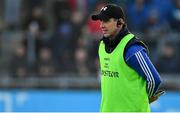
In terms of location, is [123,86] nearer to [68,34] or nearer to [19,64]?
[19,64]

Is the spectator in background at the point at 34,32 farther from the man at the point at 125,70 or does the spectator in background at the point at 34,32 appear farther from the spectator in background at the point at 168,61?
the man at the point at 125,70

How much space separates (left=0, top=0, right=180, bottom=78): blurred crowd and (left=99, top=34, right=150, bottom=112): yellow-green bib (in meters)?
6.96

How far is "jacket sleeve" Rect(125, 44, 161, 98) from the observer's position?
18.2ft

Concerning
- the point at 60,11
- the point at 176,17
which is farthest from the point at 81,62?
the point at 176,17

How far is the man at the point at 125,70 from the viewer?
5566 mm

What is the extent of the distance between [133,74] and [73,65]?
7.26m

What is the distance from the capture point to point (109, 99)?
5.73m

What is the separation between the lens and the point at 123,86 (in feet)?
18.5

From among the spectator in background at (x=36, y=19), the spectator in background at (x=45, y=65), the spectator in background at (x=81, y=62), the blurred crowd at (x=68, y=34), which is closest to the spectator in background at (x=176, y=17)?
the blurred crowd at (x=68, y=34)

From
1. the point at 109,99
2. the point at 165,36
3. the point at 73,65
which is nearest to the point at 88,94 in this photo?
the point at 73,65

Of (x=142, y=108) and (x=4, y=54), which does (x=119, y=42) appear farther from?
(x=4, y=54)

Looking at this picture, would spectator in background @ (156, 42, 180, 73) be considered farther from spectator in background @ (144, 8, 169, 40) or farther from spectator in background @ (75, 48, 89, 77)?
spectator in background @ (75, 48, 89, 77)

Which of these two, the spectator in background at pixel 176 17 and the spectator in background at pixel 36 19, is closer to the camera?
the spectator in background at pixel 176 17

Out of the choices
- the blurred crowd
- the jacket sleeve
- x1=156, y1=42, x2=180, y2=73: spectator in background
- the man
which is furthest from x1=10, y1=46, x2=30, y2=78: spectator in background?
the jacket sleeve
